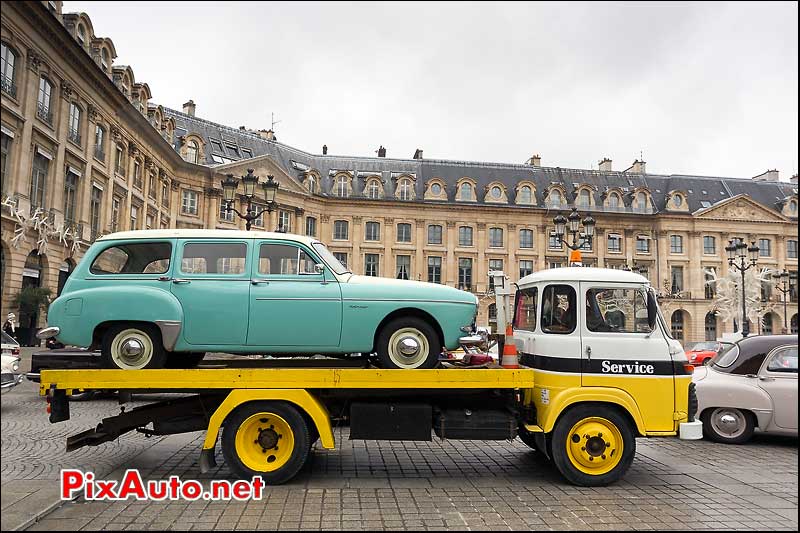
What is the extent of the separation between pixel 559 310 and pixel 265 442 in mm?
3815

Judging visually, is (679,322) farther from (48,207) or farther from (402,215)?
(48,207)

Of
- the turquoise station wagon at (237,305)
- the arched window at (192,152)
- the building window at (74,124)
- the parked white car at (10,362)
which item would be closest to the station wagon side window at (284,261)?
the turquoise station wagon at (237,305)

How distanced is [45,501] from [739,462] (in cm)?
862

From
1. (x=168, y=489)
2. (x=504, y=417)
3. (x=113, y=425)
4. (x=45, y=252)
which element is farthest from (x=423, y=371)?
(x=45, y=252)

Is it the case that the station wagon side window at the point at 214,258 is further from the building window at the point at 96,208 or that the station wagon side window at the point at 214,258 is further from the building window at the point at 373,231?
the building window at the point at 373,231

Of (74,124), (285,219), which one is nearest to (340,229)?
(285,219)

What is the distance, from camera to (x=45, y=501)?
555cm

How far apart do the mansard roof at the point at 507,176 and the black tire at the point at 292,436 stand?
46946 mm

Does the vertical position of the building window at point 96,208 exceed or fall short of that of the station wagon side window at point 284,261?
it exceeds it

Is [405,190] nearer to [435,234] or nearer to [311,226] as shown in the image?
[435,234]

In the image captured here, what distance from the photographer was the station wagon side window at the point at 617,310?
682 cm

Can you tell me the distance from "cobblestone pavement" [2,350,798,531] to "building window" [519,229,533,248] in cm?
4677

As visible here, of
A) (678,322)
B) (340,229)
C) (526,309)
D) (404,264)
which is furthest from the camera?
(678,322)

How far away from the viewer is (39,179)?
25031mm
